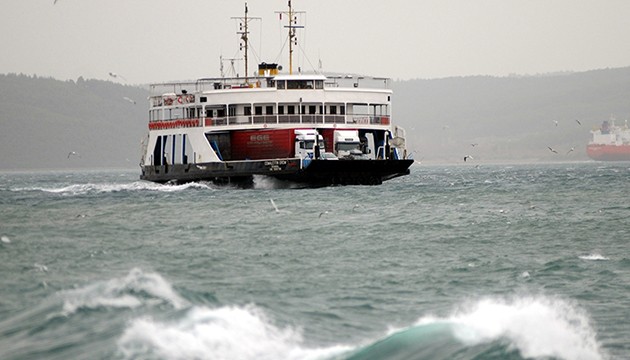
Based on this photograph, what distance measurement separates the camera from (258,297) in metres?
25.3

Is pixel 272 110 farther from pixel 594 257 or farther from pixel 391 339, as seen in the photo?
pixel 391 339

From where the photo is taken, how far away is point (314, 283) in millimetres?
27828

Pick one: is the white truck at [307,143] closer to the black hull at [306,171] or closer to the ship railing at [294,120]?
the ship railing at [294,120]

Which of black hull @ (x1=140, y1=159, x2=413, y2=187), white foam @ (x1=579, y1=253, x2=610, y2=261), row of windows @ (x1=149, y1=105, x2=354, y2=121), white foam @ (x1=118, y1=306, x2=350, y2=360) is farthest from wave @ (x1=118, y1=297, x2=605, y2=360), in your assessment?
row of windows @ (x1=149, y1=105, x2=354, y2=121)

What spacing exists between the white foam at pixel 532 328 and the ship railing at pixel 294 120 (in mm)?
50385

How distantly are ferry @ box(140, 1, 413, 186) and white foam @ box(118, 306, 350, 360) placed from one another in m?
48.1

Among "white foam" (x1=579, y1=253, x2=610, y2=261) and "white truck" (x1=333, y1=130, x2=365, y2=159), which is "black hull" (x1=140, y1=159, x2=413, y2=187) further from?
"white foam" (x1=579, y1=253, x2=610, y2=261)

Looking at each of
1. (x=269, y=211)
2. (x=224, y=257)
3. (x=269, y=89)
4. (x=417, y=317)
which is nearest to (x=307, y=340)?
(x=417, y=317)

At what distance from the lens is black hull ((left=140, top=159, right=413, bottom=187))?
226 feet

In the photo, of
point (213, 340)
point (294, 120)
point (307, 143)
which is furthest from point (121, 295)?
point (294, 120)

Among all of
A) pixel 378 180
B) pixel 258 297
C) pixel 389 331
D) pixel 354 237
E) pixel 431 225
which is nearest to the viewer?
pixel 389 331

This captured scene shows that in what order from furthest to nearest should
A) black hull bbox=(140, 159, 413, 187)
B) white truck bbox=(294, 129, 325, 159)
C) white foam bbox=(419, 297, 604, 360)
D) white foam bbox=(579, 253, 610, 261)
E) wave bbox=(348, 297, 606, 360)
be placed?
white truck bbox=(294, 129, 325, 159) → black hull bbox=(140, 159, 413, 187) → white foam bbox=(579, 253, 610, 261) → white foam bbox=(419, 297, 604, 360) → wave bbox=(348, 297, 606, 360)

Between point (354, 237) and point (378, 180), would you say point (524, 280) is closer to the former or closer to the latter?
point (354, 237)

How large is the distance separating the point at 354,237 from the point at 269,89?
1391 inches
